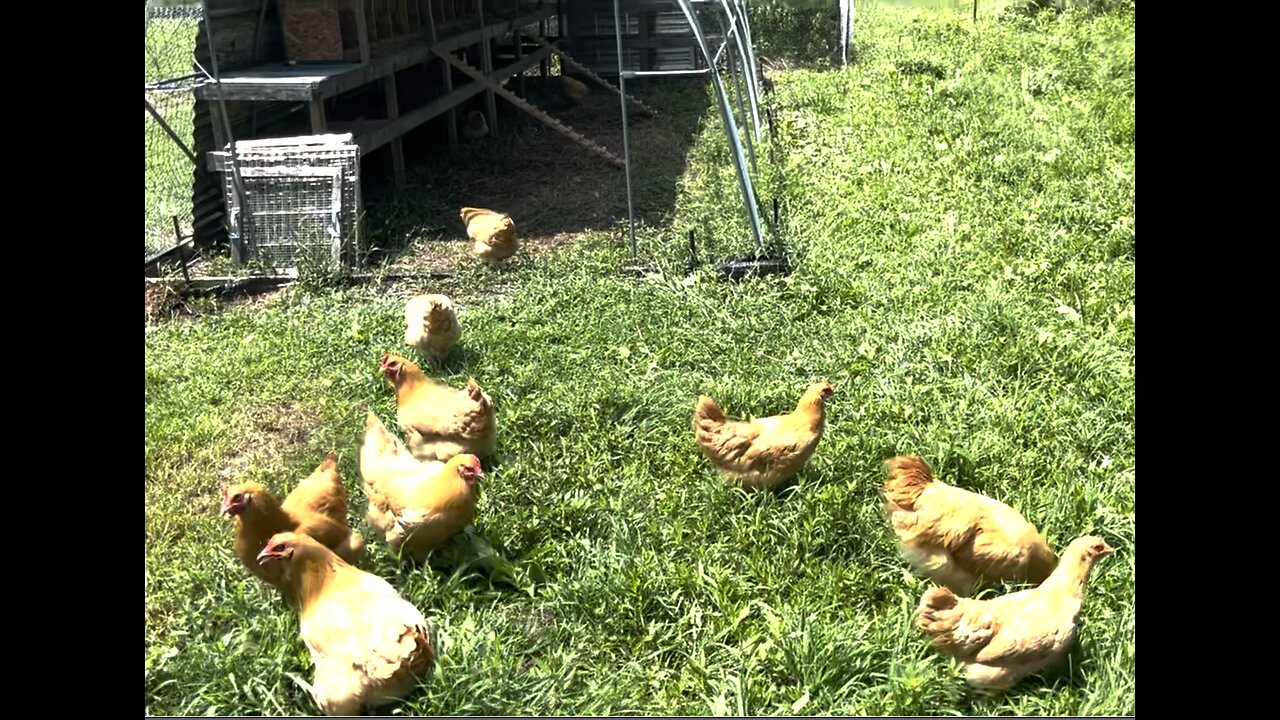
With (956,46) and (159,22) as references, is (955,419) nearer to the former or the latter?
(159,22)

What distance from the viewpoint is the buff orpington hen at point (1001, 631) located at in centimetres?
308

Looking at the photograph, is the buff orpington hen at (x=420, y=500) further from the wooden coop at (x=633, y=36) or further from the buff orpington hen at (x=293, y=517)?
the wooden coop at (x=633, y=36)

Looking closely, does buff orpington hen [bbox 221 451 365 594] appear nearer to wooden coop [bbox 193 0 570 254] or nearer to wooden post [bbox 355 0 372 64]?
wooden coop [bbox 193 0 570 254]

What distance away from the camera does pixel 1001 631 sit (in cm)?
310

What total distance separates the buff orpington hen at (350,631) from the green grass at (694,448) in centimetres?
16

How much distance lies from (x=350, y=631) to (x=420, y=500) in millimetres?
753

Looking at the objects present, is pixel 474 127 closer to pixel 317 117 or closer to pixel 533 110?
pixel 533 110

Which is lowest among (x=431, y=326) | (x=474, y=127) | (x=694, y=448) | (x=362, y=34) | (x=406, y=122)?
(x=694, y=448)

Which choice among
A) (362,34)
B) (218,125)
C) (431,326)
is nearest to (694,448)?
(431,326)

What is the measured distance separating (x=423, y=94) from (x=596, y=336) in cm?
686

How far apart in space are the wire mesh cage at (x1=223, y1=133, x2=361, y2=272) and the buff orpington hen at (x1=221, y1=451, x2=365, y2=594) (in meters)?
4.35

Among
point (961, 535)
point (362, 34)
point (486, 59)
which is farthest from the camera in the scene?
point (486, 59)

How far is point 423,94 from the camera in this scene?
38.8 feet

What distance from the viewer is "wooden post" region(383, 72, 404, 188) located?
9617mm
